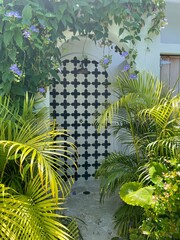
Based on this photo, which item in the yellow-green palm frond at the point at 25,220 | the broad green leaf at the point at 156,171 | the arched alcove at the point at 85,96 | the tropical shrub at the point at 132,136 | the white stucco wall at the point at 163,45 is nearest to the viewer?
the yellow-green palm frond at the point at 25,220

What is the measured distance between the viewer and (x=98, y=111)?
6.59 m

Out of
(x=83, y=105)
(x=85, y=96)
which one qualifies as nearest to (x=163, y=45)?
(x=85, y=96)

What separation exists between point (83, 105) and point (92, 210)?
2.46m

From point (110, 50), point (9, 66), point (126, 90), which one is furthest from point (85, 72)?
point (9, 66)

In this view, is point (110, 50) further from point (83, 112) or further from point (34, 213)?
point (34, 213)

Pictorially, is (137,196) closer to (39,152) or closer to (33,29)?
(39,152)

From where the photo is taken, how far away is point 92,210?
517cm

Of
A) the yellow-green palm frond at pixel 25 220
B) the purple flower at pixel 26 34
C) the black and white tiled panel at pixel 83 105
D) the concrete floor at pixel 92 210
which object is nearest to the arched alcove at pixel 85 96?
the black and white tiled panel at pixel 83 105

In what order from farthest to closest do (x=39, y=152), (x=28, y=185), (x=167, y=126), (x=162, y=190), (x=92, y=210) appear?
(x=92, y=210)
(x=167, y=126)
(x=162, y=190)
(x=28, y=185)
(x=39, y=152)

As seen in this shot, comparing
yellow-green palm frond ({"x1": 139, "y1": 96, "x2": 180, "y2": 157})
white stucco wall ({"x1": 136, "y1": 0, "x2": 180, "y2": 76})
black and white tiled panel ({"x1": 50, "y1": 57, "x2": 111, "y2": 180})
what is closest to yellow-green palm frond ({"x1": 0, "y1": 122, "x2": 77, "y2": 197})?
yellow-green palm frond ({"x1": 139, "y1": 96, "x2": 180, "y2": 157})

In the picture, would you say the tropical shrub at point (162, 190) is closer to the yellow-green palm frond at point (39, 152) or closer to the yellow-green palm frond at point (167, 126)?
the yellow-green palm frond at point (167, 126)

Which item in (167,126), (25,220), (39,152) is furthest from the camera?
(167,126)

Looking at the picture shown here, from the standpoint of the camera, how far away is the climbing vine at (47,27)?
375cm

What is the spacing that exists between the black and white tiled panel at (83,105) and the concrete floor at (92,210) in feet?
1.77
